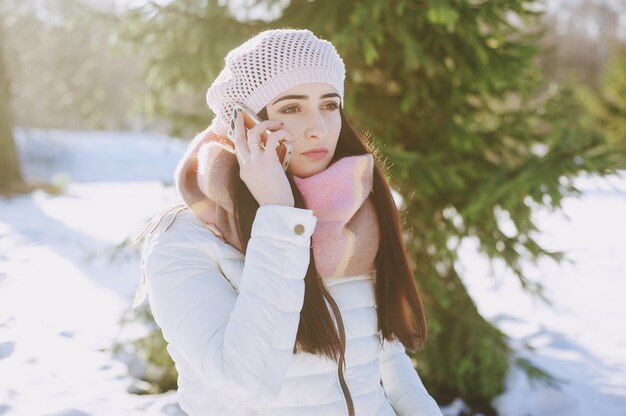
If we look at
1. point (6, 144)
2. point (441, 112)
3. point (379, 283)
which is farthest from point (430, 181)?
point (6, 144)

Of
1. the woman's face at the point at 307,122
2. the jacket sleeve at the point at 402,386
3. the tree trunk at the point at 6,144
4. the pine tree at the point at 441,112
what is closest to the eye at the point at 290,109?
the woman's face at the point at 307,122

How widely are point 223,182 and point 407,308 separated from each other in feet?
2.83

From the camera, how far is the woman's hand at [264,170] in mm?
1633

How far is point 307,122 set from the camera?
1.90 m

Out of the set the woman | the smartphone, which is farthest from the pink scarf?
the smartphone

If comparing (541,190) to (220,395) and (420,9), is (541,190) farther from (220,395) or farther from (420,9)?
(220,395)

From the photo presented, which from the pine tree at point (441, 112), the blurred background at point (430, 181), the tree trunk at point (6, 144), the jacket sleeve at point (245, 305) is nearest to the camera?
the jacket sleeve at point (245, 305)

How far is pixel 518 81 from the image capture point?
4039 millimetres

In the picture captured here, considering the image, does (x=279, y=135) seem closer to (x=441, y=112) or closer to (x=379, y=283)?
(x=379, y=283)

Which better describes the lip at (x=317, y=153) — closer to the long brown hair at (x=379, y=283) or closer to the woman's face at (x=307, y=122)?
the woman's face at (x=307, y=122)

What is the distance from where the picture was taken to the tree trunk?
11312mm

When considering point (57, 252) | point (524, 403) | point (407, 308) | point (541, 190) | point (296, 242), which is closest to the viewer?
point (296, 242)

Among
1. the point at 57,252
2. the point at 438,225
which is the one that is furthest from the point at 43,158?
the point at 438,225

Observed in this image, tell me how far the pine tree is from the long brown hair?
5.04ft
